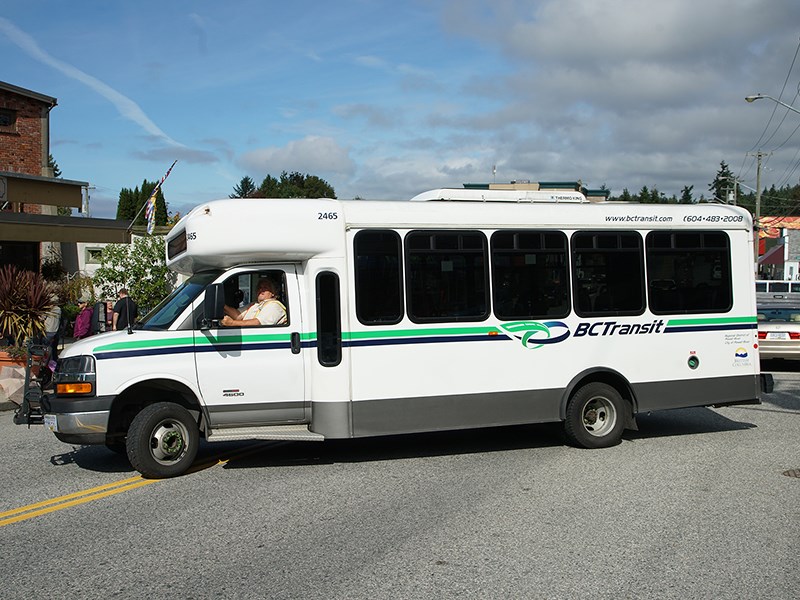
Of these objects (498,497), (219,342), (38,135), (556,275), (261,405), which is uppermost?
(38,135)

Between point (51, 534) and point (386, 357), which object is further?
point (386, 357)

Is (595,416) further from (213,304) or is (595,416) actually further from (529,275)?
(213,304)

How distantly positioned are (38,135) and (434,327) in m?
23.7

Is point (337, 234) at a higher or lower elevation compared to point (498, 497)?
higher

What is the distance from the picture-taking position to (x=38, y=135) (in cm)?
2798

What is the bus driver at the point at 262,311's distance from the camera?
8406mm

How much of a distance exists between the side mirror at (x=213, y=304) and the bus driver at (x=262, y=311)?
2.6 inches

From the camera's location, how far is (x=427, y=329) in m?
8.94

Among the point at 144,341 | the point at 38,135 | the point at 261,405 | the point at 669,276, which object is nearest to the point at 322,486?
the point at 261,405

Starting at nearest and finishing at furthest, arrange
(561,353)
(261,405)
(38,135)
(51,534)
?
(51,534) → (261,405) → (561,353) → (38,135)

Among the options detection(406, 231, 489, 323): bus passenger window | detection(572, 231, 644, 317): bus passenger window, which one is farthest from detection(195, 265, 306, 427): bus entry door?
detection(572, 231, 644, 317): bus passenger window

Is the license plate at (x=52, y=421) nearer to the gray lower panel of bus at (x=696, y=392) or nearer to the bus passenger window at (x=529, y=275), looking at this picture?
the bus passenger window at (x=529, y=275)

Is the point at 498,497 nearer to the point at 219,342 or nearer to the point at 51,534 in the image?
the point at 219,342

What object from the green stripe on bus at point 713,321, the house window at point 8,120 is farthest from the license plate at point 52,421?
the house window at point 8,120
